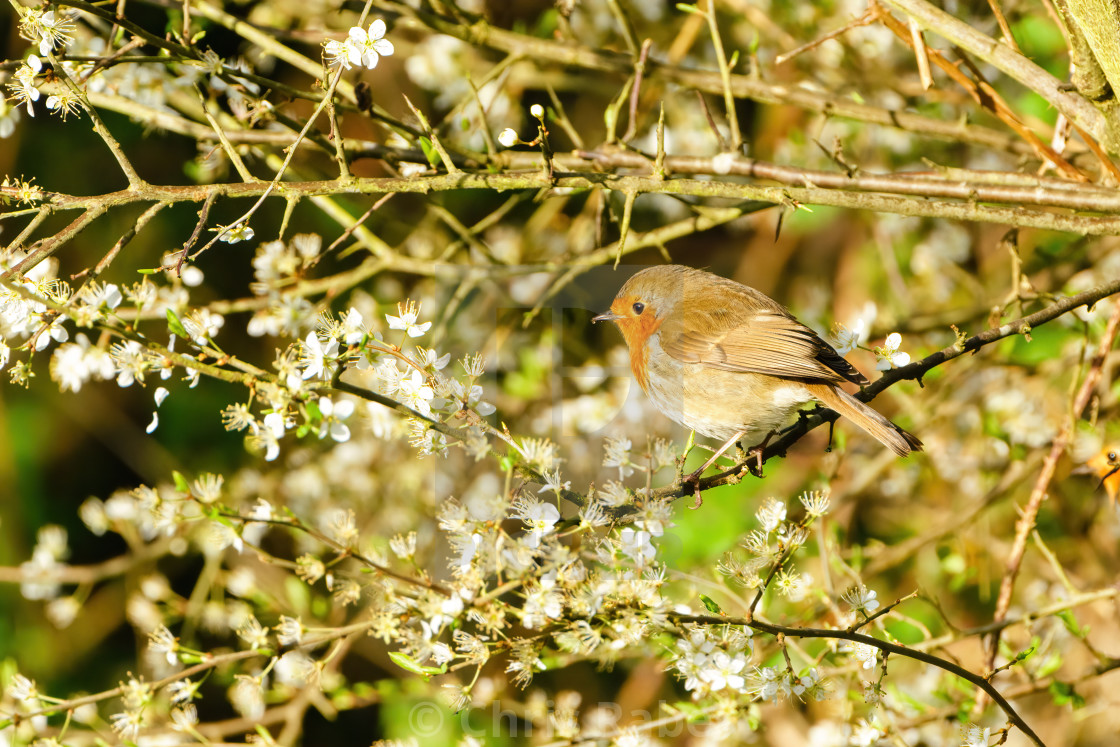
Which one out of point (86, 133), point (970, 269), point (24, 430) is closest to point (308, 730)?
point (24, 430)

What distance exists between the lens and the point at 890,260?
4.70m

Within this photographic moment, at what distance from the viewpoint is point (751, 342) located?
109 inches

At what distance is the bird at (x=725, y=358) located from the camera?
2641 mm

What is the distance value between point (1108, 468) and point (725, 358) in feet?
3.97

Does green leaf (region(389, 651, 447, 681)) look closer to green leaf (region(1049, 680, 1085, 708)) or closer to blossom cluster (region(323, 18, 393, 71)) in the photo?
blossom cluster (region(323, 18, 393, 71))

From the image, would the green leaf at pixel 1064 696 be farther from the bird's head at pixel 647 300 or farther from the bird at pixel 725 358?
the bird's head at pixel 647 300

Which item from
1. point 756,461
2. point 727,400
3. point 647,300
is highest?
point 647,300

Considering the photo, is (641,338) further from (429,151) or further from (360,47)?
(360,47)

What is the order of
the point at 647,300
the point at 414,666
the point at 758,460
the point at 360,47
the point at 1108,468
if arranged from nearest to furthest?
the point at 414,666
the point at 360,47
the point at 758,460
the point at 1108,468
the point at 647,300

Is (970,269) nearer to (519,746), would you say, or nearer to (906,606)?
(906,606)

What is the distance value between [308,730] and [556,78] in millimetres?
3637

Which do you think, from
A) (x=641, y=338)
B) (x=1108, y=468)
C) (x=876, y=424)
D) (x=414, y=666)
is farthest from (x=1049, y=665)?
(x=414, y=666)

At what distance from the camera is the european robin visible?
8.83 ft

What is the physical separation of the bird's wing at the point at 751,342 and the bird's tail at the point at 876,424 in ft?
0.25
